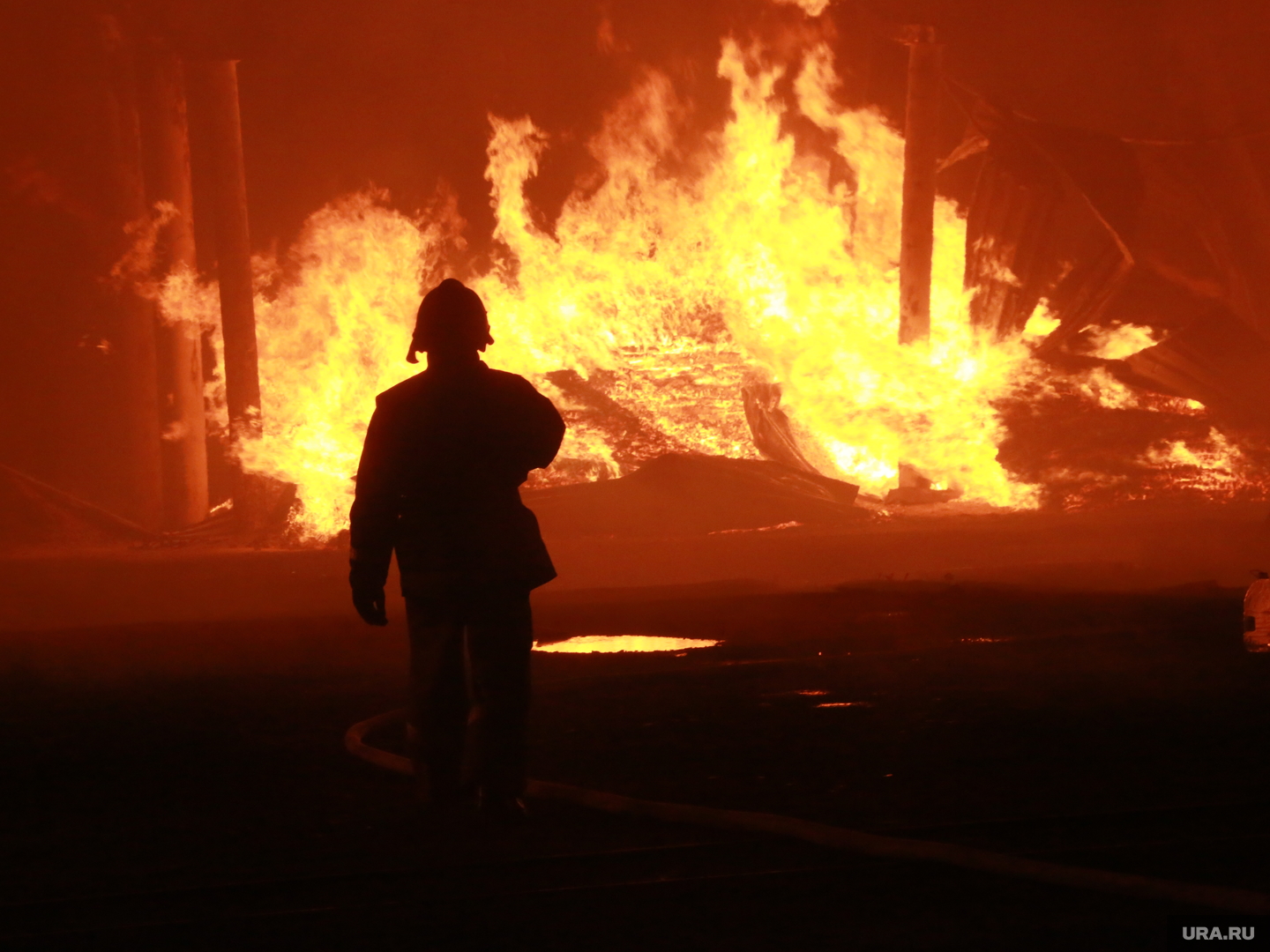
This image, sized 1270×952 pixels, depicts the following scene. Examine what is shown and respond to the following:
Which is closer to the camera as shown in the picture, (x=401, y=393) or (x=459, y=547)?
(x=459, y=547)

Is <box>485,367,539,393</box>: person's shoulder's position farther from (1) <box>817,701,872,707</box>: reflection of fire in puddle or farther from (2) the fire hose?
(1) <box>817,701,872,707</box>: reflection of fire in puddle

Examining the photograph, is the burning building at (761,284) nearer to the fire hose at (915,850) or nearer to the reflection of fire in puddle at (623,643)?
the reflection of fire in puddle at (623,643)

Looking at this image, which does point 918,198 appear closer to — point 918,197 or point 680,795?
point 918,197

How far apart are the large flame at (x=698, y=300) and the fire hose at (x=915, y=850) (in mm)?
9674

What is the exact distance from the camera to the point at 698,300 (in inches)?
564

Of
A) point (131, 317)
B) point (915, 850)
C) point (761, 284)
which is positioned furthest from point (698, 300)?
point (915, 850)

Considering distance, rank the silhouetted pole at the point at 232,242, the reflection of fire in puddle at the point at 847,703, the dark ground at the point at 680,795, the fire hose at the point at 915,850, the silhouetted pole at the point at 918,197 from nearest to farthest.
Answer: the fire hose at the point at 915,850
the dark ground at the point at 680,795
the reflection of fire in puddle at the point at 847,703
the silhouetted pole at the point at 232,242
the silhouetted pole at the point at 918,197

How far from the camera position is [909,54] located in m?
13.9

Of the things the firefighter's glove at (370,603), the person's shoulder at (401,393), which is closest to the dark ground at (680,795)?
the firefighter's glove at (370,603)

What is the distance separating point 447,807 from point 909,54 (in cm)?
1185

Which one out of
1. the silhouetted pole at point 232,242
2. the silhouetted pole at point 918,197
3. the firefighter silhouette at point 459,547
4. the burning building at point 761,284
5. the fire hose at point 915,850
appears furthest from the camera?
the silhouetted pole at point 918,197

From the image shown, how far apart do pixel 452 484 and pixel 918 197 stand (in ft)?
34.9

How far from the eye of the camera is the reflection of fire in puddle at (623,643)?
6912 millimetres

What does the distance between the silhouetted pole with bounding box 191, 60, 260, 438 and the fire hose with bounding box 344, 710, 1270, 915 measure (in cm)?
966
